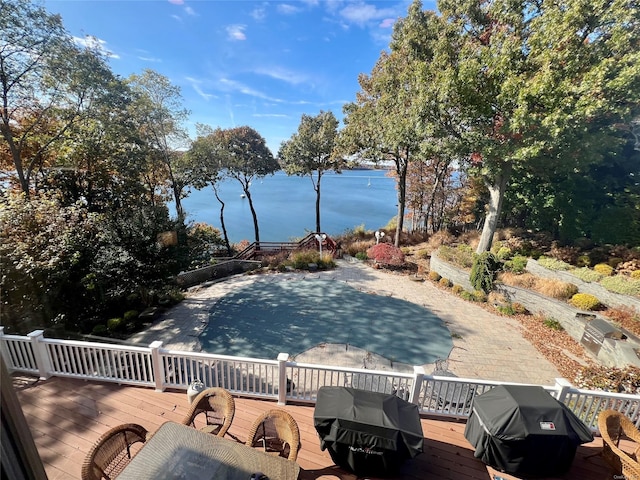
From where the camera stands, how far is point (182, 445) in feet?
9.63

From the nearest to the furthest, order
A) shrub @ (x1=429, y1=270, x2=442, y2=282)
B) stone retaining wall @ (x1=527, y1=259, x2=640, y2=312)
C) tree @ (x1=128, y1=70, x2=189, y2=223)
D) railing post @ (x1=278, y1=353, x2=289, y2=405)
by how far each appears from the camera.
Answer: railing post @ (x1=278, y1=353, x2=289, y2=405), stone retaining wall @ (x1=527, y1=259, x2=640, y2=312), tree @ (x1=128, y1=70, x2=189, y2=223), shrub @ (x1=429, y1=270, x2=442, y2=282)

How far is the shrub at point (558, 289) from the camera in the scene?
9000 millimetres

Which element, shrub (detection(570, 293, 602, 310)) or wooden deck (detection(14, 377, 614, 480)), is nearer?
wooden deck (detection(14, 377, 614, 480))

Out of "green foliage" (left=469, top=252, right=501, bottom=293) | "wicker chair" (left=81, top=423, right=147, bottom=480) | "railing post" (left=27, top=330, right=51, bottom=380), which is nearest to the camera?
"wicker chair" (left=81, top=423, right=147, bottom=480)

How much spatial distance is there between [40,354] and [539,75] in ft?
43.3

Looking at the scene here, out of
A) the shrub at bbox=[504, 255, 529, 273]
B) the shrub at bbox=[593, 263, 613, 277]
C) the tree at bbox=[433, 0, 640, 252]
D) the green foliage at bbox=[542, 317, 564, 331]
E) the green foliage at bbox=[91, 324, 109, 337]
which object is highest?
the tree at bbox=[433, 0, 640, 252]

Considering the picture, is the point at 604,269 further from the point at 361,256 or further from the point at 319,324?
the point at 319,324

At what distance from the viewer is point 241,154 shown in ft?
60.7

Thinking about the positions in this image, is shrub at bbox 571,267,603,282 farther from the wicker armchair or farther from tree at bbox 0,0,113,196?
tree at bbox 0,0,113,196

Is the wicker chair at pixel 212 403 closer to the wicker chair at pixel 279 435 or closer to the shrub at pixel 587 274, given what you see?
the wicker chair at pixel 279 435

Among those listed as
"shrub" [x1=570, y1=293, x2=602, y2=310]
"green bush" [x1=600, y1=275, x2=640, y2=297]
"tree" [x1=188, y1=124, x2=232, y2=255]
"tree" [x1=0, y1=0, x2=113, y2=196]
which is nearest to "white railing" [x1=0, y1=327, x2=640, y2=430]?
"shrub" [x1=570, y1=293, x2=602, y2=310]

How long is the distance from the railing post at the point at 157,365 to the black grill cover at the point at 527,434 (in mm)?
4888

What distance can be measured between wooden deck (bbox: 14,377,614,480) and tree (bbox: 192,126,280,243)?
546 inches

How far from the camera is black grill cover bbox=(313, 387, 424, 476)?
125 inches
